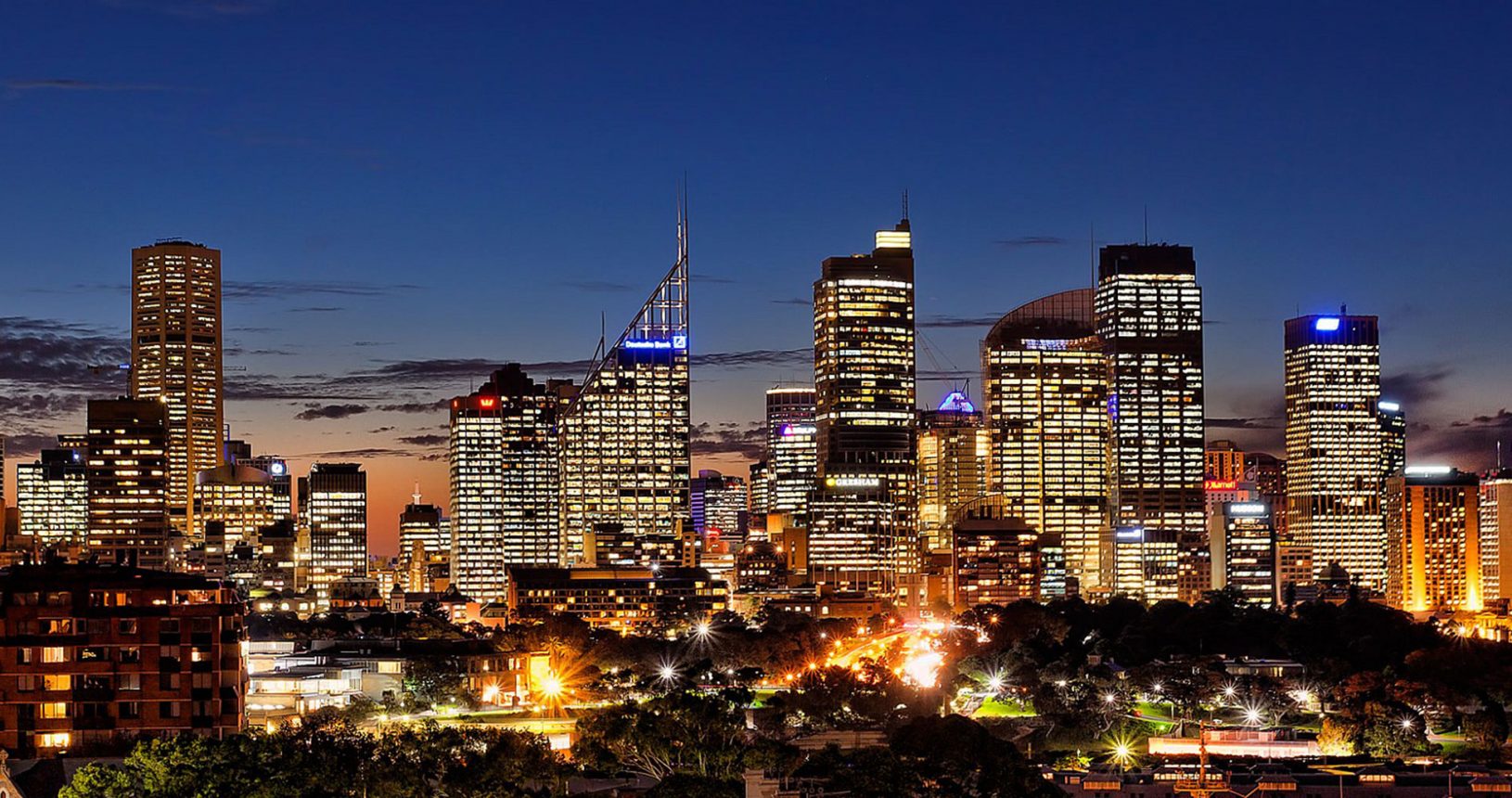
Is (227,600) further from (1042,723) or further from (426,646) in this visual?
(426,646)

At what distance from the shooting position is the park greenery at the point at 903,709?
66.8 metres

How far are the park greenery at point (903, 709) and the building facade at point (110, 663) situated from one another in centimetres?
371

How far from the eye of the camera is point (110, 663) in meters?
69.7

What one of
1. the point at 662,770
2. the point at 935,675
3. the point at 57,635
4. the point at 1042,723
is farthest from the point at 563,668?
the point at 57,635

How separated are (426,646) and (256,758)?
62699 millimetres

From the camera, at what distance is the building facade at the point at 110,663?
69000 mm

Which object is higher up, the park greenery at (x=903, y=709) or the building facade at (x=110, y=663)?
the building facade at (x=110, y=663)

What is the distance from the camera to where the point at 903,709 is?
106875 mm

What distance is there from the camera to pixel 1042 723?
10250 centimetres

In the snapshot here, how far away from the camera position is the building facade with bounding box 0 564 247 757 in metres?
69.0

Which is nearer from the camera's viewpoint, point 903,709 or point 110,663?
point 110,663

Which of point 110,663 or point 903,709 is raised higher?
point 110,663

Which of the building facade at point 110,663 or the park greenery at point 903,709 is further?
the building facade at point 110,663

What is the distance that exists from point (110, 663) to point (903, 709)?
46.1 metres
